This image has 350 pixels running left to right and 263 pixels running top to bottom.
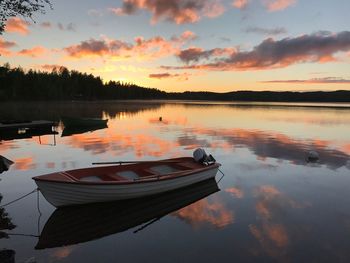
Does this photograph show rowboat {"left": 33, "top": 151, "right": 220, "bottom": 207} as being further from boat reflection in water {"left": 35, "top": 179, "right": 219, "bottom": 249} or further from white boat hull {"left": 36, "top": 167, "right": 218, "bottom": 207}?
boat reflection in water {"left": 35, "top": 179, "right": 219, "bottom": 249}

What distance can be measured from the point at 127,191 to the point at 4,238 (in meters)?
5.33

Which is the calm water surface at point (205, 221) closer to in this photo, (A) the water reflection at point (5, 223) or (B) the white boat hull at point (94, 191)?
(A) the water reflection at point (5, 223)

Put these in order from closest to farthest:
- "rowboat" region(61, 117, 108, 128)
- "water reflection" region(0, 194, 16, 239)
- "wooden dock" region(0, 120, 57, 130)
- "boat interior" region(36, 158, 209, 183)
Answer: "water reflection" region(0, 194, 16, 239)
"boat interior" region(36, 158, 209, 183)
"wooden dock" region(0, 120, 57, 130)
"rowboat" region(61, 117, 108, 128)

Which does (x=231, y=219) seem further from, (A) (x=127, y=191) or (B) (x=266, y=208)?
(A) (x=127, y=191)

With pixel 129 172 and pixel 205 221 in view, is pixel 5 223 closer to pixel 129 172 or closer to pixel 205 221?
pixel 129 172

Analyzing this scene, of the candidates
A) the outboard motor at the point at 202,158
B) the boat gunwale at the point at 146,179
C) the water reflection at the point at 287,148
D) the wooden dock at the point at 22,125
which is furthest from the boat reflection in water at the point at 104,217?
the wooden dock at the point at 22,125

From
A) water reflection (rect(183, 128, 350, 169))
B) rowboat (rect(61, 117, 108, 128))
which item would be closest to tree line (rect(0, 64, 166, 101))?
rowboat (rect(61, 117, 108, 128))

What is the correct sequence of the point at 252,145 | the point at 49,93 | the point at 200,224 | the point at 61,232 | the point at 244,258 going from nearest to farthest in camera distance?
1. the point at 244,258
2. the point at 61,232
3. the point at 200,224
4. the point at 252,145
5. the point at 49,93

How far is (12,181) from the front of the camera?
59.4 feet

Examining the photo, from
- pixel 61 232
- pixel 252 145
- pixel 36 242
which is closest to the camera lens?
pixel 36 242

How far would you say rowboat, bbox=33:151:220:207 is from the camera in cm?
1337

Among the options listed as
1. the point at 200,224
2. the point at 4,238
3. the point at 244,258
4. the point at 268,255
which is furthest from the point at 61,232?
the point at 268,255

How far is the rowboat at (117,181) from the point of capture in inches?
526

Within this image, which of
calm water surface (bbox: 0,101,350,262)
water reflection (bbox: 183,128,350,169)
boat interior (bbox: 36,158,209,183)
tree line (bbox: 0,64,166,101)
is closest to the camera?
calm water surface (bbox: 0,101,350,262)
